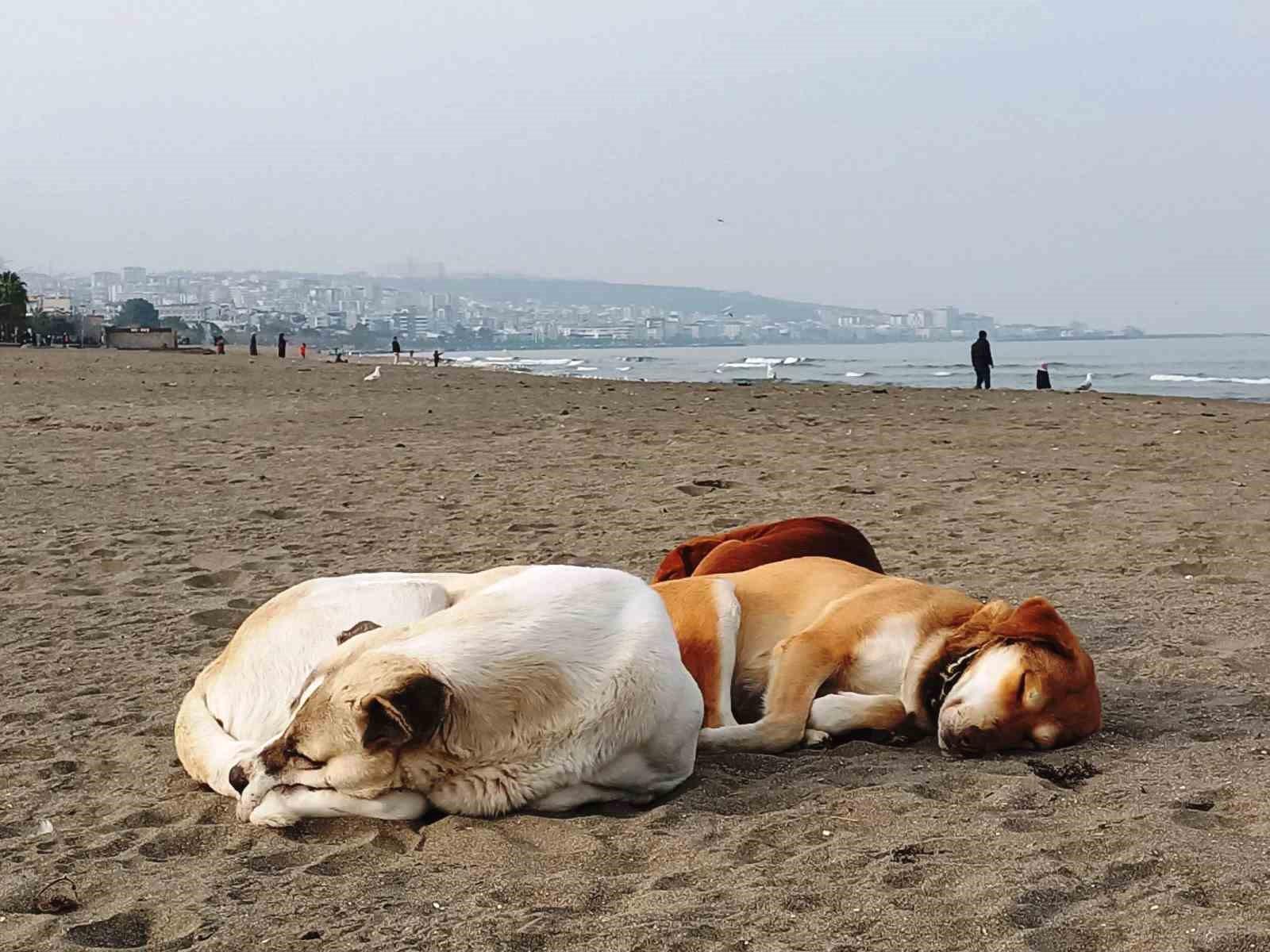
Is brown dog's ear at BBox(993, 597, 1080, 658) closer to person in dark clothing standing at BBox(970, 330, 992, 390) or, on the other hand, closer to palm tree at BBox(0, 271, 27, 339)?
person in dark clothing standing at BBox(970, 330, 992, 390)

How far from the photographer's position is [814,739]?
15.3 ft

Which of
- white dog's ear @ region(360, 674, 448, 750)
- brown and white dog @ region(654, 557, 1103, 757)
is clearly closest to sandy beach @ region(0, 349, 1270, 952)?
brown and white dog @ region(654, 557, 1103, 757)

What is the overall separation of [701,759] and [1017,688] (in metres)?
1.09

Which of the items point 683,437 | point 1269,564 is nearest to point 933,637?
point 1269,564

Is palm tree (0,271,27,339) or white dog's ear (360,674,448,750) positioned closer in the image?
white dog's ear (360,674,448,750)

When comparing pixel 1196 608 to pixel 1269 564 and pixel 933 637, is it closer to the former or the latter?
pixel 1269 564

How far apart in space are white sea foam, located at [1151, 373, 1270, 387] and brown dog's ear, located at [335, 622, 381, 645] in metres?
48.8

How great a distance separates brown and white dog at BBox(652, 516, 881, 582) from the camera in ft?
19.8

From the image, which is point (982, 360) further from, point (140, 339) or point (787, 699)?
point (140, 339)

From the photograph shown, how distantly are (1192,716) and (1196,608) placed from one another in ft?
6.93

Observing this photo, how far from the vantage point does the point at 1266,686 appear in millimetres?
5395

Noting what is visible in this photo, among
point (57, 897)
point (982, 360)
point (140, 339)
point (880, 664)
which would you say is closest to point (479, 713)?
point (57, 897)

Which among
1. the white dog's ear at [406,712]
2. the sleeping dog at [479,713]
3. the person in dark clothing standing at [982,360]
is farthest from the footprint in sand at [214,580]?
the person in dark clothing standing at [982,360]

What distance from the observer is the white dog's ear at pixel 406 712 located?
3635 mm
